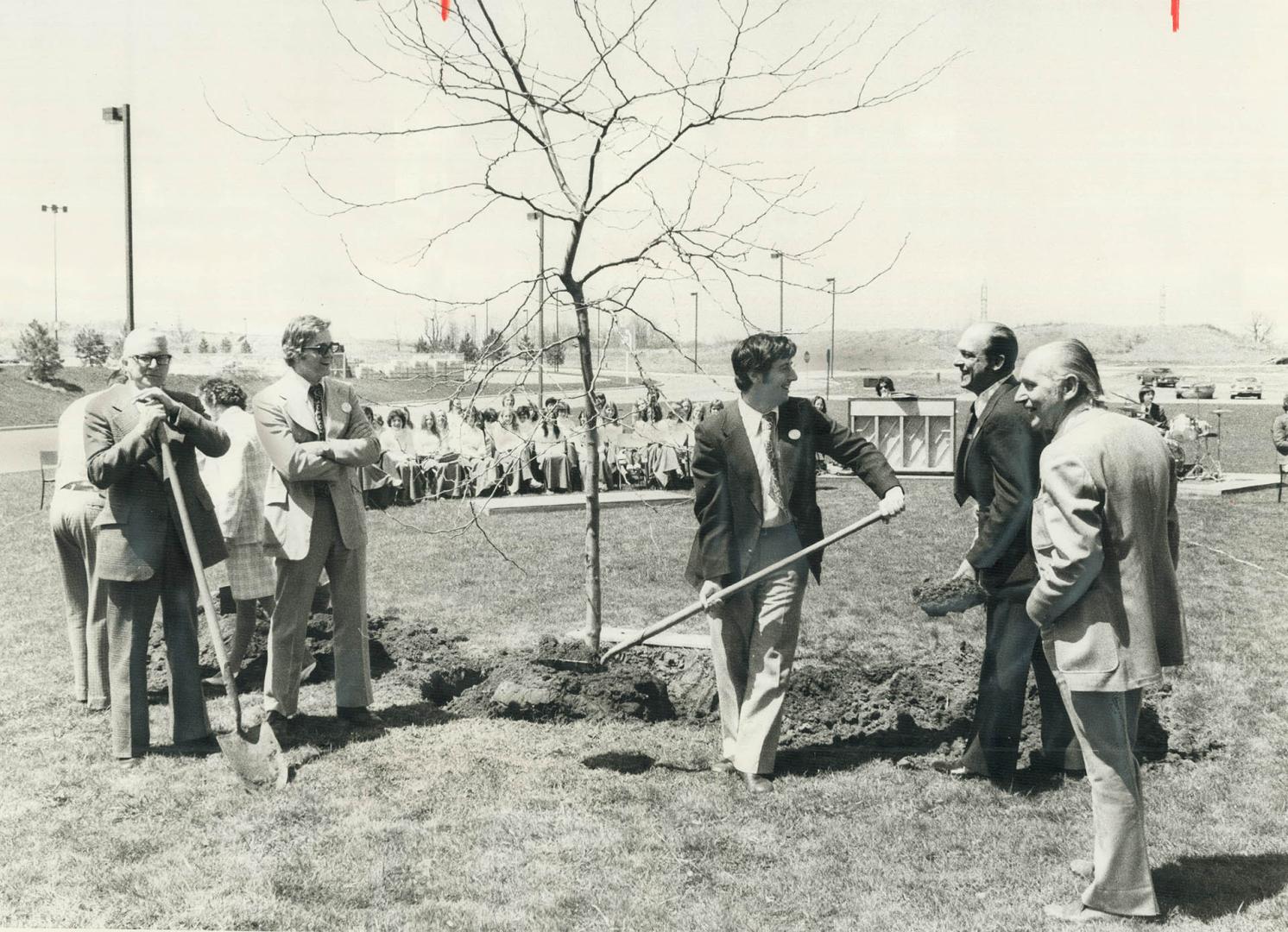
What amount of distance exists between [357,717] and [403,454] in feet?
28.4

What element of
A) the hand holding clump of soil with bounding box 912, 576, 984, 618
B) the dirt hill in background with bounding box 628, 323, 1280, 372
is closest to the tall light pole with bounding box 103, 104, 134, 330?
the dirt hill in background with bounding box 628, 323, 1280, 372

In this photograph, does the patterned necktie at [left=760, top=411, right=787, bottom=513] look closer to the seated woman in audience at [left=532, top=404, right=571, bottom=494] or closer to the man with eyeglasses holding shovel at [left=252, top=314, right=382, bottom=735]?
the man with eyeglasses holding shovel at [left=252, top=314, right=382, bottom=735]

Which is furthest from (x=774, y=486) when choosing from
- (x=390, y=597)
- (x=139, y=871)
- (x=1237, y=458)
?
(x=1237, y=458)

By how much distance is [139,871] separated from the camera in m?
3.66

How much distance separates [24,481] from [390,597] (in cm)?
915

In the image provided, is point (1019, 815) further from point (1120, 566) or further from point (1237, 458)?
point (1237, 458)

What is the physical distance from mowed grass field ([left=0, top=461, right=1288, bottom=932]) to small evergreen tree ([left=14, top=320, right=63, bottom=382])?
2.34 m

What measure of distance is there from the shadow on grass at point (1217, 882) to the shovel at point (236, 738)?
3193 mm

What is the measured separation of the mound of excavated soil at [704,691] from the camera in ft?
15.8

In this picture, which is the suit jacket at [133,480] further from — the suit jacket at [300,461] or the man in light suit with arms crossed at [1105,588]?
the man in light suit with arms crossed at [1105,588]

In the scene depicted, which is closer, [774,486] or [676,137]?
[774,486]

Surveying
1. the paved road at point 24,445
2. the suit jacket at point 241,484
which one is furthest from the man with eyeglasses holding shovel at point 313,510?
the paved road at point 24,445

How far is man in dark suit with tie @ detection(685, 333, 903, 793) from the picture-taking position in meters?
4.35

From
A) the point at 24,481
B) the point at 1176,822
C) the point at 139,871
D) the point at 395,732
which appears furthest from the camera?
the point at 24,481
